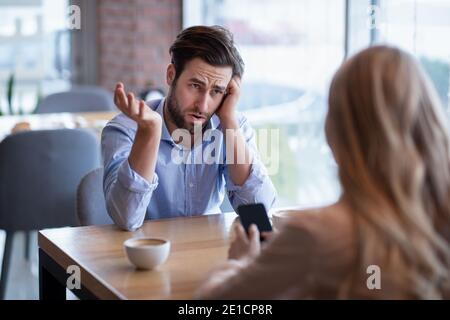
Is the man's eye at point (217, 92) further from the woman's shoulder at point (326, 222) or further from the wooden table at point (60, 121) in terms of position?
the wooden table at point (60, 121)

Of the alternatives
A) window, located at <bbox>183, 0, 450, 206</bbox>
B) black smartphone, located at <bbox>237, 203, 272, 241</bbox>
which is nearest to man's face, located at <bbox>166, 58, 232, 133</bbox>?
black smartphone, located at <bbox>237, 203, 272, 241</bbox>

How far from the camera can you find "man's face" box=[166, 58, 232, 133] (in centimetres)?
216

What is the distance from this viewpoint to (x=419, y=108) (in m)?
1.23

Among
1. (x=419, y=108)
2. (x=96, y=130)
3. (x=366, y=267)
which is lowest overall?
(x=96, y=130)

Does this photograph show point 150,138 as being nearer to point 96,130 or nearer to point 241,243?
point 241,243

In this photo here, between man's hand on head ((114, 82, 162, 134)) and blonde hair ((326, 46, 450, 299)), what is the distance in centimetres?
70

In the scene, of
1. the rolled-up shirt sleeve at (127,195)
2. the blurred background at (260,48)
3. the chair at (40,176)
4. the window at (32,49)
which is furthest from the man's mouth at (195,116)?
the window at (32,49)

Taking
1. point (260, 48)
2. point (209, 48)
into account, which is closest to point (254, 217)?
point (209, 48)

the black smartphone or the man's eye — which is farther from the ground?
the man's eye

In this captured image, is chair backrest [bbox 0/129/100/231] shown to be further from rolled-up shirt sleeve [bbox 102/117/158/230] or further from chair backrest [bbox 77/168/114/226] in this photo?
rolled-up shirt sleeve [bbox 102/117/158/230]

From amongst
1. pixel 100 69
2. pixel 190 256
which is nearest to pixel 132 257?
pixel 190 256

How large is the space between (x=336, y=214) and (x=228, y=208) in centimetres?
122

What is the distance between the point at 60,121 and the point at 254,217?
92.3 inches

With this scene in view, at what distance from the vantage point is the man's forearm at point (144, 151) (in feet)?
6.28
